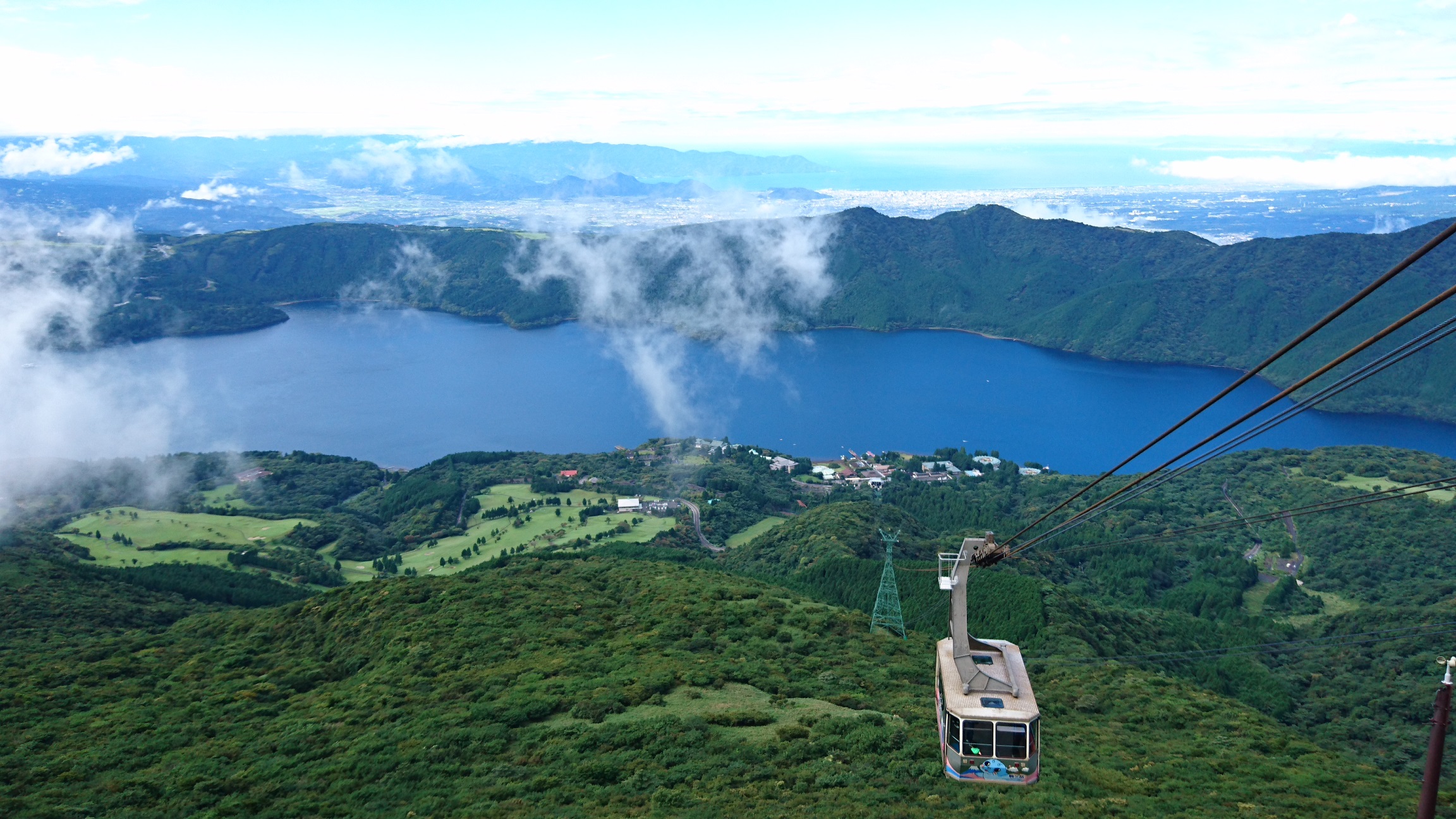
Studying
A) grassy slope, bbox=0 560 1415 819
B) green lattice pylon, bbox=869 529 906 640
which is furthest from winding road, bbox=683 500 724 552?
grassy slope, bbox=0 560 1415 819

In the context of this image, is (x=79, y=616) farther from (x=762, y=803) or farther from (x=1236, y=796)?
(x=1236, y=796)

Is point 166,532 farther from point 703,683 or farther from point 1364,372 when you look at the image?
point 1364,372

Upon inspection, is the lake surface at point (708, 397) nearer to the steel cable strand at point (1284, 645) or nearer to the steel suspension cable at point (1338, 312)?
the steel cable strand at point (1284, 645)

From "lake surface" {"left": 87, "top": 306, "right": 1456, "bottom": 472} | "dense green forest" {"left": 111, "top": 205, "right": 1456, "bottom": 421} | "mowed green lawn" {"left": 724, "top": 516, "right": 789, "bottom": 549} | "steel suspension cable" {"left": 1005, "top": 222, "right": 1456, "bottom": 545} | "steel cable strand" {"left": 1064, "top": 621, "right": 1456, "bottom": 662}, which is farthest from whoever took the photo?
"dense green forest" {"left": 111, "top": 205, "right": 1456, "bottom": 421}

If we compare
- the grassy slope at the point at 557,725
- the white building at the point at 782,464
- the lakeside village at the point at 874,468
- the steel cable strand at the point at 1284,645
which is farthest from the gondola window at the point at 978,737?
the white building at the point at 782,464

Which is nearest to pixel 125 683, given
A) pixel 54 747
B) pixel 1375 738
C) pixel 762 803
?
pixel 54 747

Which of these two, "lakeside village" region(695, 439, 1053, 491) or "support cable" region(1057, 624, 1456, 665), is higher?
"support cable" region(1057, 624, 1456, 665)

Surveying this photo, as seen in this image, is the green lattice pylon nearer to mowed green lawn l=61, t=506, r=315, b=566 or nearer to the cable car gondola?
the cable car gondola

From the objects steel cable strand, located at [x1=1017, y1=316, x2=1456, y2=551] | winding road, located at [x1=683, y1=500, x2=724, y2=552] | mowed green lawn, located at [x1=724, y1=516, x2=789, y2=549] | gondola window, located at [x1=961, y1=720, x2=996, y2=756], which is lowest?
mowed green lawn, located at [x1=724, y1=516, x2=789, y2=549]
